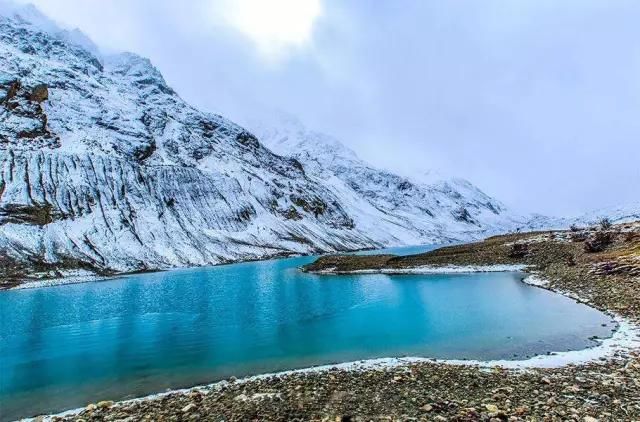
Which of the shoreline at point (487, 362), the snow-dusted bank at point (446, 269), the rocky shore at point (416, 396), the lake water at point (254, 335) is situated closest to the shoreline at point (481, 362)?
the shoreline at point (487, 362)

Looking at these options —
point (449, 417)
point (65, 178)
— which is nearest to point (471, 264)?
point (449, 417)

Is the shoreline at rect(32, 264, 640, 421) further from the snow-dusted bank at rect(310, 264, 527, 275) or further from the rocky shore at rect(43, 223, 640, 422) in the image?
the snow-dusted bank at rect(310, 264, 527, 275)

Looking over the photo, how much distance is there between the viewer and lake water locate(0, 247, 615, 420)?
25.8 metres

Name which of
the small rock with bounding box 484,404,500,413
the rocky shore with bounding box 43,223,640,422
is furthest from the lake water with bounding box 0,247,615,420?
the small rock with bounding box 484,404,500,413

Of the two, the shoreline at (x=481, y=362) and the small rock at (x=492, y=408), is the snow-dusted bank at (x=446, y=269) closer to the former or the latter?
the shoreline at (x=481, y=362)

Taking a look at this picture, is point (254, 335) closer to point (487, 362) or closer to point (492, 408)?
point (487, 362)

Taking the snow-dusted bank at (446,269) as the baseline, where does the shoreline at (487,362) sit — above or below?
below

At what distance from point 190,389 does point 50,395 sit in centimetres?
838

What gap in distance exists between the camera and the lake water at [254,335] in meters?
25.8

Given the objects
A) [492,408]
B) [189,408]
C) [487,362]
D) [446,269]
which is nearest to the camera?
[492,408]

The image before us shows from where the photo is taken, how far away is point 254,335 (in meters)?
36.1

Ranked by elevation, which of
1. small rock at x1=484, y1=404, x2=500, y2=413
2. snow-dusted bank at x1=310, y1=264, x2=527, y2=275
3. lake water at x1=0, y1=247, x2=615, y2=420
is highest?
snow-dusted bank at x1=310, y1=264, x2=527, y2=275

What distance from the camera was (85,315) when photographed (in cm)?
5456

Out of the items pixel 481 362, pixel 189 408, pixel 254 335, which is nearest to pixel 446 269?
pixel 254 335
